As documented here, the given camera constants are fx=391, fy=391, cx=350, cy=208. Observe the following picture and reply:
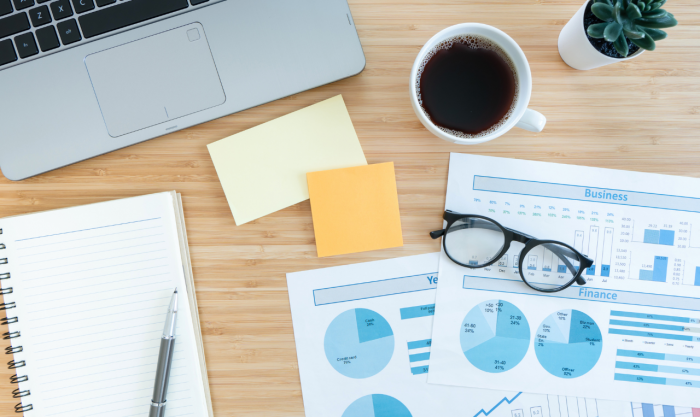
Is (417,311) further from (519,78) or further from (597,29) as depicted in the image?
(597,29)

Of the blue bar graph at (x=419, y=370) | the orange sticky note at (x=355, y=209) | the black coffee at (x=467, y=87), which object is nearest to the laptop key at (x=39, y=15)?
the orange sticky note at (x=355, y=209)

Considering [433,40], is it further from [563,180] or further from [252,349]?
[252,349]

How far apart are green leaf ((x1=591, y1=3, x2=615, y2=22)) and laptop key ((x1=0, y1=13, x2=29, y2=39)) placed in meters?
0.81

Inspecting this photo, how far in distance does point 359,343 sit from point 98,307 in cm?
41

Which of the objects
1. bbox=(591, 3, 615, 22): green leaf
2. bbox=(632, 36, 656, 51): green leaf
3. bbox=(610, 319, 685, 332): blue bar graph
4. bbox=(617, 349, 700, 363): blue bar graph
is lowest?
bbox=(617, 349, 700, 363): blue bar graph

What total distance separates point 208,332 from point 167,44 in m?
0.45

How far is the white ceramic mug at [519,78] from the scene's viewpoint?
532mm

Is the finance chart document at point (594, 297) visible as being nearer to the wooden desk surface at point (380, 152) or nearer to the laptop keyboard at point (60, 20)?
the wooden desk surface at point (380, 152)

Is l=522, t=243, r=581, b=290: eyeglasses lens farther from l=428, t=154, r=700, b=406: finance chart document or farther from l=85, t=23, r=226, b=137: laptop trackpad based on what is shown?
l=85, t=23, r=226, b=137: laptop trackpad

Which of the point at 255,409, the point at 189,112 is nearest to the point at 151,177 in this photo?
the point at 189,112

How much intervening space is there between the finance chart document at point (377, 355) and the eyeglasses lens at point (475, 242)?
75 millimetres

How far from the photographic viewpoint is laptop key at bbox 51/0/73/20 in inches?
22.4

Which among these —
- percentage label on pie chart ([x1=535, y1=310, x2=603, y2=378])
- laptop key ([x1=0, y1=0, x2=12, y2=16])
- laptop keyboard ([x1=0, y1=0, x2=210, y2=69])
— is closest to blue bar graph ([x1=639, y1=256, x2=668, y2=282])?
percentage label on pie chart ([x1=535, y1=310, x2=603, y2=378])

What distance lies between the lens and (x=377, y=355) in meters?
0.63
